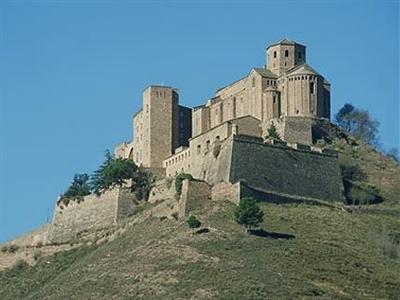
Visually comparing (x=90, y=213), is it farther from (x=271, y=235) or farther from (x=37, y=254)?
(x=271, y=235)

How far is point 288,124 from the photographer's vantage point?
8781 centimetres

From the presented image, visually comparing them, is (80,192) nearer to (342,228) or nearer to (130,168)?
(130,168)

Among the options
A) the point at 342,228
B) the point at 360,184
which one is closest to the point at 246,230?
the point at 342,228

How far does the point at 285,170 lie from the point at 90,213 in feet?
39.3

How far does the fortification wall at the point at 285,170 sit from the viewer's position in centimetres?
8156

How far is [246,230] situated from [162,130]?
2023cm

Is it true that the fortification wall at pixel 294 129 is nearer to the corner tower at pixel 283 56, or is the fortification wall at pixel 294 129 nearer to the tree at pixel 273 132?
the tree at pixel 273 132

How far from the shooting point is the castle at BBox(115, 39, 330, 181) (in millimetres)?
88062

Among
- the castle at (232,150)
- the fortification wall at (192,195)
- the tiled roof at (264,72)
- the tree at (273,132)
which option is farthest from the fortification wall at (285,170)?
the tiled roof at (264,72)

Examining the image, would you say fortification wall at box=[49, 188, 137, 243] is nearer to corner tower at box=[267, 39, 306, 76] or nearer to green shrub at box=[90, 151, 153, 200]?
green shrub at box=[90, 151, 153, 200]

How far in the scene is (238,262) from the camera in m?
69.0

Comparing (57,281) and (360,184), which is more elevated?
(360,184)

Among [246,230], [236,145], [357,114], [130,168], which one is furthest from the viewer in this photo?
[357,114]

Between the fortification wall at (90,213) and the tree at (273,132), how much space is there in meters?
8.33
